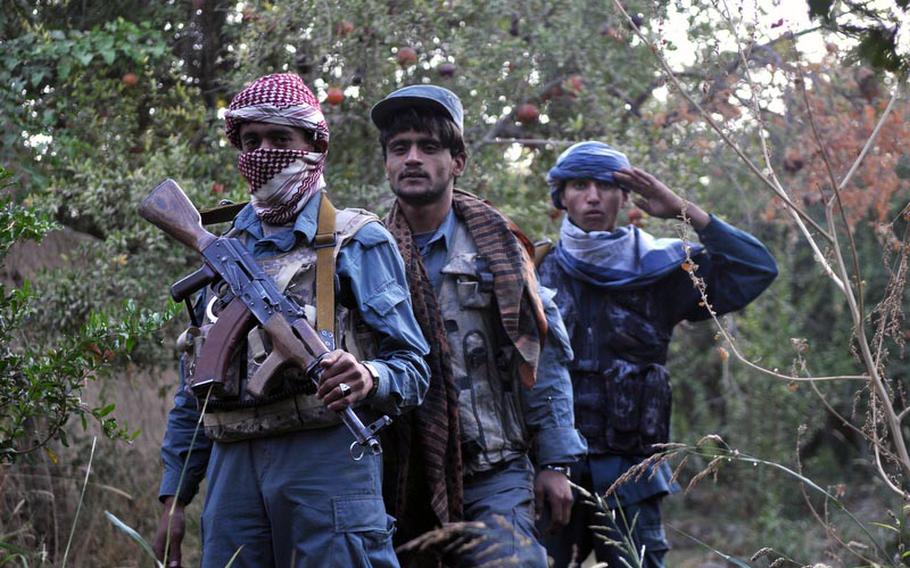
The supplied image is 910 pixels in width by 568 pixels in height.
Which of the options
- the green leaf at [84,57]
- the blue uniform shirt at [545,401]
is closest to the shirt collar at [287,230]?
the blue uniform shirt at [545,401]

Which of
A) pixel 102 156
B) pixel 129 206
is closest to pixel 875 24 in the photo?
pixel 129 206

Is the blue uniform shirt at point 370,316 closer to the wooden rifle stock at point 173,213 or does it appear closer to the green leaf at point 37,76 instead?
the wooden rifle stock at point 173,213

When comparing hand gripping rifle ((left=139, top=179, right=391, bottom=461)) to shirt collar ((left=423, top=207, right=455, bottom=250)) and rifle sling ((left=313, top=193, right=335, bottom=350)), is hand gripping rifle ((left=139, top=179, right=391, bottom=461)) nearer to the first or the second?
rifle sling ((left=313, top=193, right=335, bottom=350))

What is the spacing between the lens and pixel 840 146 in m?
7.73

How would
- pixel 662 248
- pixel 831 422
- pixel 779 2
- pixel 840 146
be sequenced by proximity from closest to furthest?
pixel 779 2 → pixel 662 248 → pixel 840 146 → pixel 831 422

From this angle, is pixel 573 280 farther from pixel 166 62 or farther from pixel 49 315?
pixel 166 62

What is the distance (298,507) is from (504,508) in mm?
1002

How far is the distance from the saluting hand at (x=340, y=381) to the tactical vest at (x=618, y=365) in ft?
6.27

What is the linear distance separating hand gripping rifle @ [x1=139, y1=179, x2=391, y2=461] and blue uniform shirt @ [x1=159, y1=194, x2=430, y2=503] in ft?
0.31

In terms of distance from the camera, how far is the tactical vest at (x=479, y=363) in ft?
13.6

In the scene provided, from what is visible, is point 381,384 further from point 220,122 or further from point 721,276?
point 220,122

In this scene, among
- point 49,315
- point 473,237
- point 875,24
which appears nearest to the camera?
point 875,24

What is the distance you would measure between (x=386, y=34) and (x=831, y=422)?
28.7ft

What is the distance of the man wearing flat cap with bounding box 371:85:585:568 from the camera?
3979 mm
